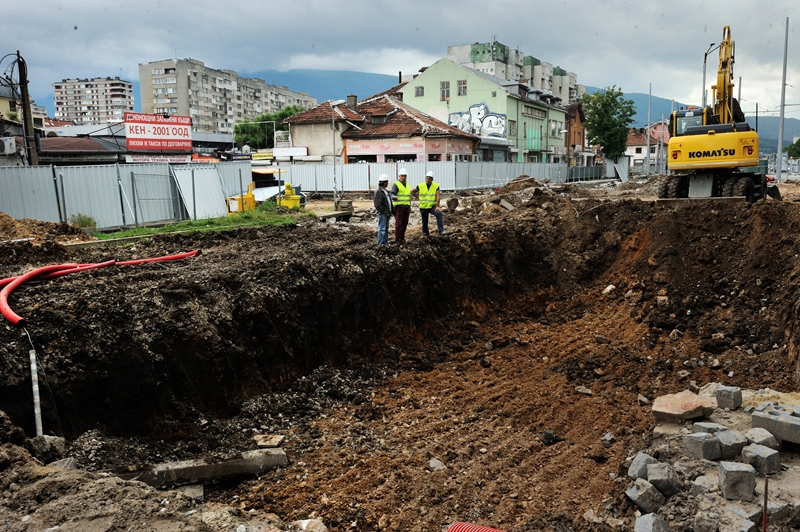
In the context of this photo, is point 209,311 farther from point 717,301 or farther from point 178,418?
point 717,301

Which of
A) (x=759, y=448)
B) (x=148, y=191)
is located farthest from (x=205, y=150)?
(x=759, y=448)

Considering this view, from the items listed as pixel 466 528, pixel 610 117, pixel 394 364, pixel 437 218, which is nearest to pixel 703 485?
pixel 466 528

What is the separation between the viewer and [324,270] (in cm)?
948

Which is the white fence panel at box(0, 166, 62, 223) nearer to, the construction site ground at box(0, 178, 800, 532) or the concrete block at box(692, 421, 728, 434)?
the construction site ground at box(0, 178, 800, 532)

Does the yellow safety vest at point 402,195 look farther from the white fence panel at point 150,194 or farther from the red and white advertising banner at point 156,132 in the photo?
the red and white advertising banner at point 156,132

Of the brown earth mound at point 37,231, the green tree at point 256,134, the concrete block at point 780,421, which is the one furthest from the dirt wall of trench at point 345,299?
the green tree at point 256,134

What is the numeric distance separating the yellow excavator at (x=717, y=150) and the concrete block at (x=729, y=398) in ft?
33.9

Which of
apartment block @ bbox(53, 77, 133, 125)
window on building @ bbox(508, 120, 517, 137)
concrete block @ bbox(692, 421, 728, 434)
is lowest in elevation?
concrete block @ bbox(692, 421, 728, 434)

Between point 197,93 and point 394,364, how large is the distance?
3800 inches

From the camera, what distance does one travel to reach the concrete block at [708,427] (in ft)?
17.4

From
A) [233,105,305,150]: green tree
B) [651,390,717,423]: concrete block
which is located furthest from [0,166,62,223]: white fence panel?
[233,105,305,150]: green tree

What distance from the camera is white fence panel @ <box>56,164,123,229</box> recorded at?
56.2 ft

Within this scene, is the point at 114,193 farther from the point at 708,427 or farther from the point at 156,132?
the point at 708,427

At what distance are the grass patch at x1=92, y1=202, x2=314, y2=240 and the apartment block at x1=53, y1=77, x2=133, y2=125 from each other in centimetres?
14709
